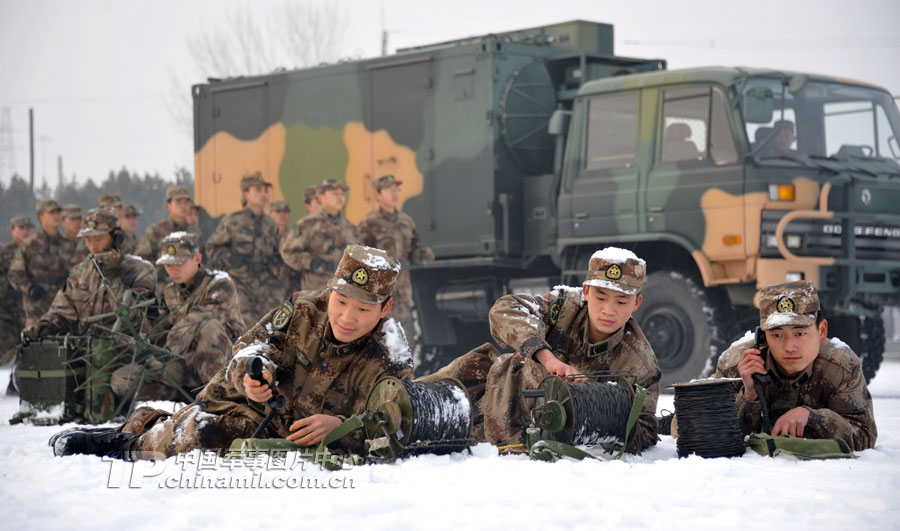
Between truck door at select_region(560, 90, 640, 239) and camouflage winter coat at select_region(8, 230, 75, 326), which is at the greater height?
truck door at select_region(560, 90, 640, 239)

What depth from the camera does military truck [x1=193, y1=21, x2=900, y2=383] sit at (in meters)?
11.7

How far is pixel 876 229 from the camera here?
11.9m

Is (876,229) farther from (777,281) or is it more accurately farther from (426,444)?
(426,444)

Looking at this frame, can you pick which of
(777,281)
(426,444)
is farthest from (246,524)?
(777,281)

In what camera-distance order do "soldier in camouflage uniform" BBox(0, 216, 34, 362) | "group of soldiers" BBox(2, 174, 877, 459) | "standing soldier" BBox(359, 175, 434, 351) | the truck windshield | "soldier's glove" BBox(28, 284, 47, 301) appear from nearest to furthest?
"group of soldiers" BBox(2, 174, 877, 459), the truck windshield, "standing soldier" BBox(359, 175, 434, 351), "soldier's glove" BBox(28, 284, 47, 301), "soldier in camouflage uniform" BBox(0, 216, 34, 362)

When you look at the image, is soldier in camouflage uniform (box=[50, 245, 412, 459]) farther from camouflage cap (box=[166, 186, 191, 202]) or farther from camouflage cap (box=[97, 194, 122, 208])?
camouflage cap (box=[97, 194, 122, 208])

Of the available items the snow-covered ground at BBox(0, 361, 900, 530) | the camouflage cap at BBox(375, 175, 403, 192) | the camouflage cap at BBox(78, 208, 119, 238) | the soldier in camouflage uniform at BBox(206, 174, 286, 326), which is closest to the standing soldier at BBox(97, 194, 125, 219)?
the soldier in camouflage uniform at BBox(206, 174, 286, 326)

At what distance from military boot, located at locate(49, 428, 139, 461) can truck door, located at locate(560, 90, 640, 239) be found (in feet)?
21.5

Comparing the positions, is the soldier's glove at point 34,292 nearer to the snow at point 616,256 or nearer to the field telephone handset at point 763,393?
the snow at point 616,256

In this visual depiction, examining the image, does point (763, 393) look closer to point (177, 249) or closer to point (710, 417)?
point (710, 417)

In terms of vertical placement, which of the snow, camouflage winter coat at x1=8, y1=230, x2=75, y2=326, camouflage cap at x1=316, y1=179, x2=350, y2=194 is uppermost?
camouflage cap at x1=316, y1=179, x2=350, y2=194

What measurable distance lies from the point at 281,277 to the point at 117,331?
4.57 meters

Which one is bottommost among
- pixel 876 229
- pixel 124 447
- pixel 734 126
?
pixel 124 447

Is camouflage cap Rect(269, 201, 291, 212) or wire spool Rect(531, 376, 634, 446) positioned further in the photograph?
camouflage cap Rect(269, 201, 291, 212)
